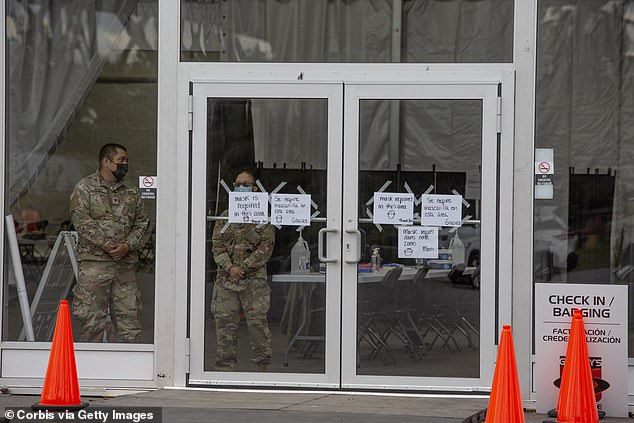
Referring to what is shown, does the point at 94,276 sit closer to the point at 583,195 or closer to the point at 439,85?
the point at 439,85

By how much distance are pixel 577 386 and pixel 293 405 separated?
2.18 metres

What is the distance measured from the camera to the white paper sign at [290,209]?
9.15 metres

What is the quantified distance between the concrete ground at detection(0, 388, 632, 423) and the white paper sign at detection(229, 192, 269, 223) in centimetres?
135

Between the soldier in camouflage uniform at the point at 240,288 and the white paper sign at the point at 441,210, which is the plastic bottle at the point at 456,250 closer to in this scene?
the white paper sign at the point at 441,210

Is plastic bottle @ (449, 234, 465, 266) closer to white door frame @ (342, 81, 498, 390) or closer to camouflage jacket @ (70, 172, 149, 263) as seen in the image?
white door frame @ (342, 81, 498, 390)

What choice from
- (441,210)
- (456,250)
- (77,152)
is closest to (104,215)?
(77,152)

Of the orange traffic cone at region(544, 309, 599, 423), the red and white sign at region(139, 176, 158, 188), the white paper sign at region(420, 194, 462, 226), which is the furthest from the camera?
the red and white sign at region(139, 176, 158, 188)

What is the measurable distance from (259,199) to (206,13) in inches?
60.8

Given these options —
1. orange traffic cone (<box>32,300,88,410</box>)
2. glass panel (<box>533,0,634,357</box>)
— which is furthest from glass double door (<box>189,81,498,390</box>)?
orange traffic cone (<box>32,300,88,410</box>)

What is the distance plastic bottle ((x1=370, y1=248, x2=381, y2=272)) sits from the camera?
909 cm

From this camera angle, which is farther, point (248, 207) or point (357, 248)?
point (248, 207)

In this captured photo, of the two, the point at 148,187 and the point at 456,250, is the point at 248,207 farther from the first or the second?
the point at 456,250

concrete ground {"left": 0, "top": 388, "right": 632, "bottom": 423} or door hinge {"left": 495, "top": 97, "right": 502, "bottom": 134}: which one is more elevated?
door hinge {"left": 495, "top": 97, "right": 502, "bottom": 134}

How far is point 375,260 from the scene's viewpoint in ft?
29.8
